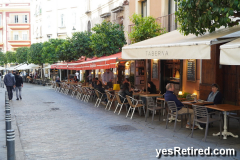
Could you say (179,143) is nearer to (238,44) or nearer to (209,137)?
(209,137)

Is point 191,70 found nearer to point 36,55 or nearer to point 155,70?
point 155,70

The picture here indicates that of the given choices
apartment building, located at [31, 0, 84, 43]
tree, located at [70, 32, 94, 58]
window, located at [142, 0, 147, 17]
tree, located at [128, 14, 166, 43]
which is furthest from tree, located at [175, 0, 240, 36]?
apartment building, located at [31, 0, 84, 43]

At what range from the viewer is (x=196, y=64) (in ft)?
42.2

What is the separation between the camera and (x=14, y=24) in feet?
200

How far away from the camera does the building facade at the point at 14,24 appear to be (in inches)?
2404

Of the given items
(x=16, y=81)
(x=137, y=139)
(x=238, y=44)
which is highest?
(x=238, y=44)

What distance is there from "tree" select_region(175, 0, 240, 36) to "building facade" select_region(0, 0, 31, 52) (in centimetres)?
5697

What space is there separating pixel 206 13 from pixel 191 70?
613 centimetres

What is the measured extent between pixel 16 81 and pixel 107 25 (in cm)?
661

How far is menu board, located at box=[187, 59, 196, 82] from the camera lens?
513 inches

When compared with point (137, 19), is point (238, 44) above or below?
below

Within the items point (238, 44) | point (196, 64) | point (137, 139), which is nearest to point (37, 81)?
point (196, 64)

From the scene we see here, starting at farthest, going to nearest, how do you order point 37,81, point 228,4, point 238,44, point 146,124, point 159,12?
point 37,81, point 159,12, point 146,124, point 228,4, point 238,44

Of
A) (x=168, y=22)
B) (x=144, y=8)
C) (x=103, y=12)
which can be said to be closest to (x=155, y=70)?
(x=168, y=22)
